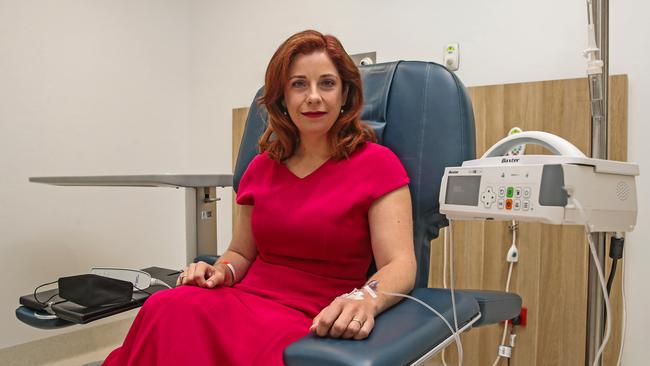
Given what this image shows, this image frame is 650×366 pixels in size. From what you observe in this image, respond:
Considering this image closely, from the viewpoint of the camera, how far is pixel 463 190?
3.23 ft

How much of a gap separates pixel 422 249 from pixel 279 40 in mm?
1895

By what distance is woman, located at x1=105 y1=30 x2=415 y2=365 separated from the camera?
88 cm

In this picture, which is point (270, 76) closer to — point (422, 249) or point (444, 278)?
point (422, 249)

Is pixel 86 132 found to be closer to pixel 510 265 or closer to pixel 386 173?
pixel 386 173

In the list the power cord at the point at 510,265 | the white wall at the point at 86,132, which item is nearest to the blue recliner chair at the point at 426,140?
the power cord at the point at 510,265

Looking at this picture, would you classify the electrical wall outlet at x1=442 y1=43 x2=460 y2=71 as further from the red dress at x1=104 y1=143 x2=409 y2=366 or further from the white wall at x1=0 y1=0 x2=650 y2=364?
the red dress at x1=104 y1=143 x2=409 y2=366

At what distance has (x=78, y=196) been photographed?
2.43m

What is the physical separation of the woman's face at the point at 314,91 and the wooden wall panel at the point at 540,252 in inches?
37.7

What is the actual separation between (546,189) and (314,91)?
1.85 feet

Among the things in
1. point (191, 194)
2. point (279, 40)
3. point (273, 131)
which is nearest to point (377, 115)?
point (273, 131)

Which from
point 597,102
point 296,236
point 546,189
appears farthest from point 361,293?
point 597,102

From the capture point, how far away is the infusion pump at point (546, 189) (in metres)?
0.83

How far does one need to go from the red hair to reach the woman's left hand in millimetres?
445

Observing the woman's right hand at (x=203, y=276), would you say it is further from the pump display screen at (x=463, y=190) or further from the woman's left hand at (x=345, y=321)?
the pump display screen at (x=463, y=190)
